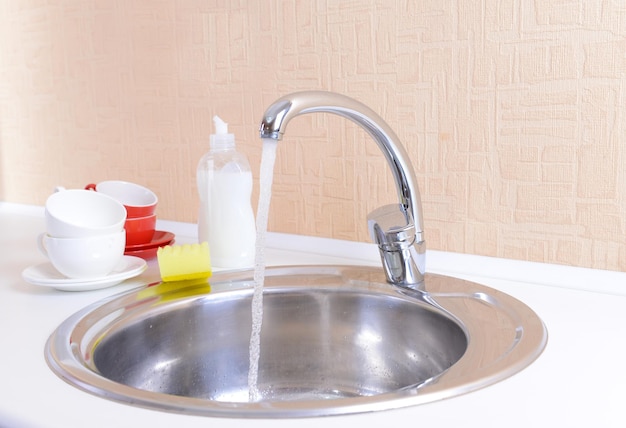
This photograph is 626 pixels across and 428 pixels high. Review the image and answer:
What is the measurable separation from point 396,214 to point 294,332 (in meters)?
0.23

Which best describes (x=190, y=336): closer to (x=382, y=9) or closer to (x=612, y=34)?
(x=382, y=9)

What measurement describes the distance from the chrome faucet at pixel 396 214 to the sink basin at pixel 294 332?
30 mm

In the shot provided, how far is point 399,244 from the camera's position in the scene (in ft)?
3.11

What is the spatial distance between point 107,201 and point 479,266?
59 cm

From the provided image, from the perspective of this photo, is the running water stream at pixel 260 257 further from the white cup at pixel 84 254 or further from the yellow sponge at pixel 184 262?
the white cup at pixel 84 254

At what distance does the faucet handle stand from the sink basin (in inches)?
0.9

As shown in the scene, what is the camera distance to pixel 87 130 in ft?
5.14

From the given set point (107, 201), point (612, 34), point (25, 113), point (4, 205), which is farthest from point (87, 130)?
point (612, 34)

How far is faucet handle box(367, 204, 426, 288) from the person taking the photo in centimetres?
94

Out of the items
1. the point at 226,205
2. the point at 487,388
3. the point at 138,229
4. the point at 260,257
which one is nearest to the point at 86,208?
the point at 138,229

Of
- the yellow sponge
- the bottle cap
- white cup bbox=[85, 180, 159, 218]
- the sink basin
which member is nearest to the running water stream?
the sink basin

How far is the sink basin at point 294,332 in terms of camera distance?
861mm

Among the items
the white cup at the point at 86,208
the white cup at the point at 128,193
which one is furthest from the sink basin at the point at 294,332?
the white cup at the point at 128,193

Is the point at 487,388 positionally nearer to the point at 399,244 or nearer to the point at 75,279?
the point at 399,244
